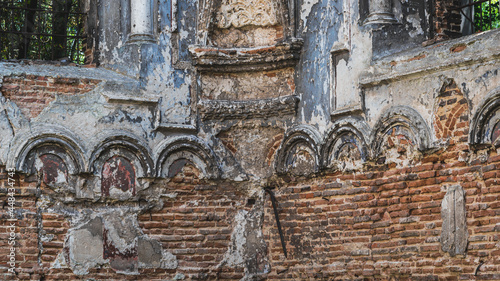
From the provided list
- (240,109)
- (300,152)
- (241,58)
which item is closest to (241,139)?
(240,109)

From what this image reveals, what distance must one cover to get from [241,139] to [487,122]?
3294 millimetres

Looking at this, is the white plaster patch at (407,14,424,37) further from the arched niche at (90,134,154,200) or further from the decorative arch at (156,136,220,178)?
the arched niche at (90,134,154,200)

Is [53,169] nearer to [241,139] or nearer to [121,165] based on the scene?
[121,165]

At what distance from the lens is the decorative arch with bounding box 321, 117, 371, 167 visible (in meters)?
8.55

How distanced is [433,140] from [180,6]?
12.0 ft

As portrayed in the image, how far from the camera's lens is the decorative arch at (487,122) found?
7.31 m

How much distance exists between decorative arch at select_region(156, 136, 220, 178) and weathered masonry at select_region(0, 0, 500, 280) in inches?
0.7

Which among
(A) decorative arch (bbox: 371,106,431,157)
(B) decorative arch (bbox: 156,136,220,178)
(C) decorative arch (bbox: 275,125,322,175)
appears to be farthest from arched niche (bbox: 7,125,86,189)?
(A) decorative arch (bbox: 371,106,431,157)

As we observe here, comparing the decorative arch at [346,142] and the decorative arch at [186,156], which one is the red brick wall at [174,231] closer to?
the decorative arch at [186,156]

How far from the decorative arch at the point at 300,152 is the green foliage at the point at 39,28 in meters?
2.88

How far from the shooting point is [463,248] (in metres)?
7.46

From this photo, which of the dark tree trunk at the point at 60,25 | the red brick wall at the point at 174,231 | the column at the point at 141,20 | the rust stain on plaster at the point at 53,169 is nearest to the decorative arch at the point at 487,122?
the red brick wall at the point at 174,231

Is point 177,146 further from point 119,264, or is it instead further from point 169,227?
point 119,264

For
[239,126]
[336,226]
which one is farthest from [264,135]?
[336,226]
